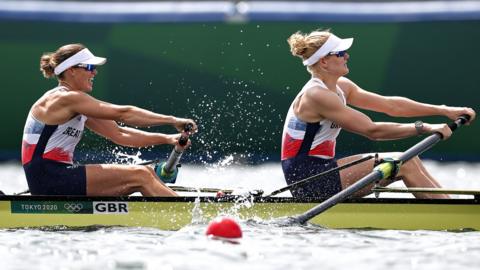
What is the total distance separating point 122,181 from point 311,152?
1784 mm

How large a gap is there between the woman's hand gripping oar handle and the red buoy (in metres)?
1.47

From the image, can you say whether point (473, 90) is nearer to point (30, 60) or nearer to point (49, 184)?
point (30, 60)

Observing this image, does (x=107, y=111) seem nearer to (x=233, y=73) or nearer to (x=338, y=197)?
(x=338, y=197)

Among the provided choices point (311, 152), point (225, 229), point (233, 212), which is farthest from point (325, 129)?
point (225, 229)

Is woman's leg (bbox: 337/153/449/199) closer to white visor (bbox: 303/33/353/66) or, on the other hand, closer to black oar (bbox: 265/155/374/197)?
black oar (bbox: 265/155/374/197)

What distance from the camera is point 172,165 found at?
11352mm

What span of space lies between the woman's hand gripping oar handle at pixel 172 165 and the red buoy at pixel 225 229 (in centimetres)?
147

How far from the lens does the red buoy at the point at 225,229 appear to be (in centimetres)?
946

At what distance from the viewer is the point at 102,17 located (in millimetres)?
21531

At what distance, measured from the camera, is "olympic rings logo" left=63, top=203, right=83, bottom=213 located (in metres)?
10.4

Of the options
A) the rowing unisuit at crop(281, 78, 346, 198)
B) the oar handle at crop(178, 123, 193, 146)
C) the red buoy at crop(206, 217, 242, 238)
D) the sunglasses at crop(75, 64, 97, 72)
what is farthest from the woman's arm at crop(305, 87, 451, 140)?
the sunglasses at crop(75, 64, 97, 72)

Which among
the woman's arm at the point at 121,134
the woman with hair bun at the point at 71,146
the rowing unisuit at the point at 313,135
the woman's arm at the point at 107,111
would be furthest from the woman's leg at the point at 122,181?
the rowing unisuit at the point at 313,135

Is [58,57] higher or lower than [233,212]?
higher

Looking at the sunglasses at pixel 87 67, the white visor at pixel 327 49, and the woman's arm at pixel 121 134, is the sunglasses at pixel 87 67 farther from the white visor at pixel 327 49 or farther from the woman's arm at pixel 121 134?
the white visor at pixel 327 49
